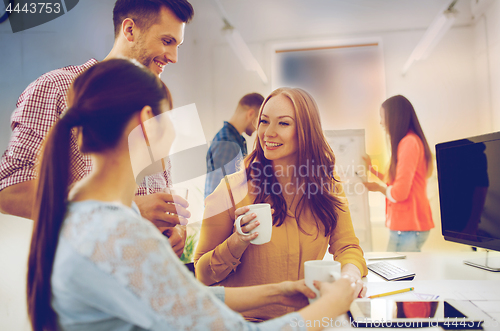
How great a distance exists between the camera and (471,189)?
3.69 feet

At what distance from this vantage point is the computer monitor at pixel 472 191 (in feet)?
3.42

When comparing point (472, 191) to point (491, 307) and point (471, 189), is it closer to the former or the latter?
point (471, 189)

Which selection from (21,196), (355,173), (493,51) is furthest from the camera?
(355,173)

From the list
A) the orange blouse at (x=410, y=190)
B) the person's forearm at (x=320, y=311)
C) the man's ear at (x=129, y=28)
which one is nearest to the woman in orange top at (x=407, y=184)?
the orange blouse at (x=410, y=190)

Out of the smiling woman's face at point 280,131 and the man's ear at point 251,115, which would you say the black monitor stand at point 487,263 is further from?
the man's ear at point 251,115

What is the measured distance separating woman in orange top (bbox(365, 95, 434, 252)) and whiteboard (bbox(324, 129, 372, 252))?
605 mm

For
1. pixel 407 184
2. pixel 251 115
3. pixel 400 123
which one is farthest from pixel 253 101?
pixel 407 184

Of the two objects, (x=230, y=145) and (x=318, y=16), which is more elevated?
(x=318, y=16)

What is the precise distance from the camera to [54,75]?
954 millimetres

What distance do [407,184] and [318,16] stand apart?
6.16 feet

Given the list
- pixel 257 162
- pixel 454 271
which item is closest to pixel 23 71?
pixel 257 162

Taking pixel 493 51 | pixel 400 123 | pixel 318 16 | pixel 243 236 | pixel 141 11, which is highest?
pixel 318 16

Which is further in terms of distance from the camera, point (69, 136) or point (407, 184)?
point (407, 184)

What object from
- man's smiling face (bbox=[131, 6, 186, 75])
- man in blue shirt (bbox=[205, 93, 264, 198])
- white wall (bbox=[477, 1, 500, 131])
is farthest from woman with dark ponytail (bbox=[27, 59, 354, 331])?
white wall (bbox=[477, 1, 500, 131])
